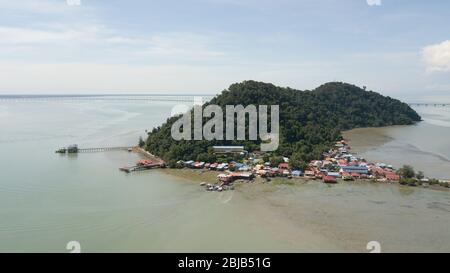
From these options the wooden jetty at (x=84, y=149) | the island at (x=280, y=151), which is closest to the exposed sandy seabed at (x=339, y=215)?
the island at (x=280, y=151)

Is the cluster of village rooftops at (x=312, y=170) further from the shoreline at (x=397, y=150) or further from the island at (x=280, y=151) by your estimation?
the shoreline at (x=397, y=150)

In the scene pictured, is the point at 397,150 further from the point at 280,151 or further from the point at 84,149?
the point at 84,149

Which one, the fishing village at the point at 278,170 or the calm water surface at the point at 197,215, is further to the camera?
the fishing village at the point at 278,170

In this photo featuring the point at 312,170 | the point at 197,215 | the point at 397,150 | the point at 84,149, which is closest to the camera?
the point at 197,215

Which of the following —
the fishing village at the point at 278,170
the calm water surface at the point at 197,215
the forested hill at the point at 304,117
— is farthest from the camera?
the forested hill at the point at 304,117

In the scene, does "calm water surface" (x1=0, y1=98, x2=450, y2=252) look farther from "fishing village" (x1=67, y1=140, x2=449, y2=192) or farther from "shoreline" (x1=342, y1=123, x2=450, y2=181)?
"shoreline" (x1=342, y1=123, x2=450, y2=181)

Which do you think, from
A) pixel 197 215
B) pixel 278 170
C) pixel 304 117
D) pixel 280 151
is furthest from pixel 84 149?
pixel 304 117
